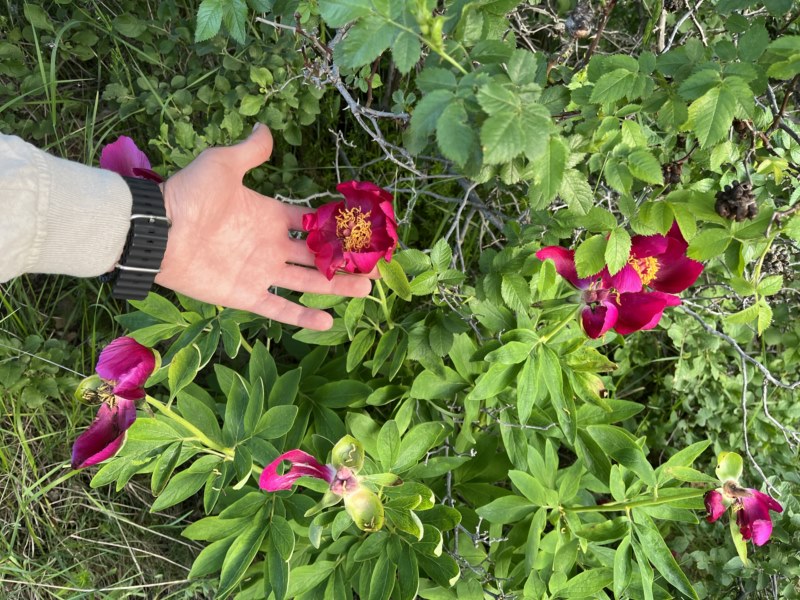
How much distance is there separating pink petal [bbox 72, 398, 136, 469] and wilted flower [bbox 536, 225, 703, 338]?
0.69 meters

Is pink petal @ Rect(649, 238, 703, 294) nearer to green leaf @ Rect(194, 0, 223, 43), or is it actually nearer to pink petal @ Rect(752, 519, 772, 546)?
pink petal @ Rect(752, 519, 772, 546)

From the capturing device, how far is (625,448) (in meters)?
1.22

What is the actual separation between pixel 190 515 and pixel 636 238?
1320 mm

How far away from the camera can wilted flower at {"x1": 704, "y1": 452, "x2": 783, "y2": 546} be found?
108 centimetres

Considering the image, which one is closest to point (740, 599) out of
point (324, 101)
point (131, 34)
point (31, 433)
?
point (324, 101)

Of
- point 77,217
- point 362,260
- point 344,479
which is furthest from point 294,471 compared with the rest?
point 77,217

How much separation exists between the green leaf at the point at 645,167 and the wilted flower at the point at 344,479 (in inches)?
21.6

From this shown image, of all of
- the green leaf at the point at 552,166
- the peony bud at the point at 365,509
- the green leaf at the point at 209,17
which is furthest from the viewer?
the peony bud at the point at 365,509

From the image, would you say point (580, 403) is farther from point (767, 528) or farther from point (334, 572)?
point (334, 572)

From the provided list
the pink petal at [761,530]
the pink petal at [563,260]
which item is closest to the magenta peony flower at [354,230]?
the pink petal at [563,260]

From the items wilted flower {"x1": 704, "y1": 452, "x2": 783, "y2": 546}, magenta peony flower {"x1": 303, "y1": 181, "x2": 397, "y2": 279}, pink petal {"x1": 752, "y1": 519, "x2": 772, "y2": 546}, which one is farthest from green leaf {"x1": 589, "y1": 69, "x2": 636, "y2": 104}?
pink petal {"x1": 752, "y1": 519, "x2": 772, "y2": 546}

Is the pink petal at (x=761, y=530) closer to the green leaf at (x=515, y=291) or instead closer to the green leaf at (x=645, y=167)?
the green leaf at (x=515, y=291)

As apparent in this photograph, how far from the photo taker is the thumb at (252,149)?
4.10 feet

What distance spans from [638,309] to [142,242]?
846 millimetres
